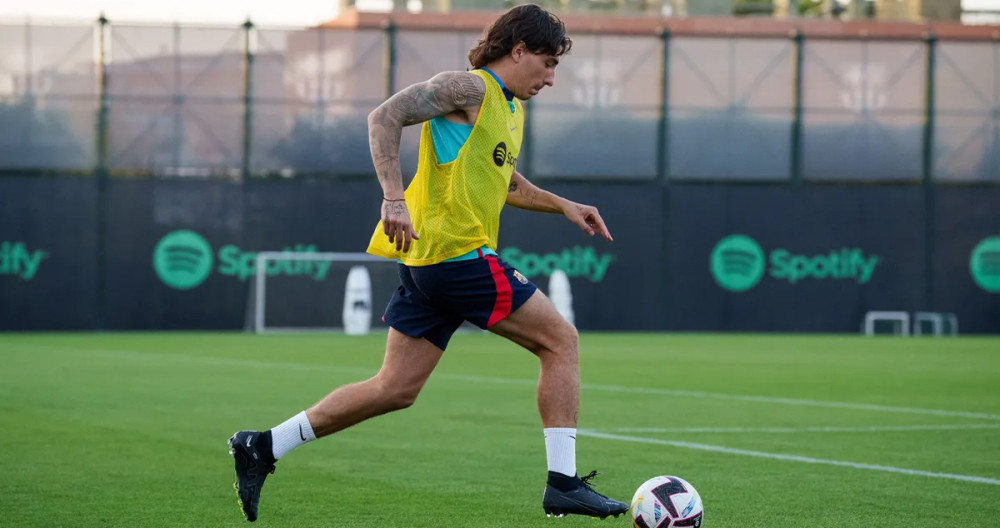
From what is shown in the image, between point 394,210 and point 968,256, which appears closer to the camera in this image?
point 394,210

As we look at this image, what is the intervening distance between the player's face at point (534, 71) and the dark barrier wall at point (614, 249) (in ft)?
Answer: 88.3

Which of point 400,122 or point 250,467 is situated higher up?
point 400,122

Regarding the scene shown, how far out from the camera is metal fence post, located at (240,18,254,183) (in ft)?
113

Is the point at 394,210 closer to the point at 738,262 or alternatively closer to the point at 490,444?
the point at 490,444

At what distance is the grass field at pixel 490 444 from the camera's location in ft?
22.6

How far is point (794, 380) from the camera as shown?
1692cm

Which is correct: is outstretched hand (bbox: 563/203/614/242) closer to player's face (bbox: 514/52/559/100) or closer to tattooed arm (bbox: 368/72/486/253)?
player's face (bbox: 514/52/559/100)

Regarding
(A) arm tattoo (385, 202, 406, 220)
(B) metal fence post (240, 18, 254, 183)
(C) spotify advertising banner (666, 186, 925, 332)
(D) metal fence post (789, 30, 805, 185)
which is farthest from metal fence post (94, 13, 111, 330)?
(A) arm tattoo (385, 202, 406, 220)

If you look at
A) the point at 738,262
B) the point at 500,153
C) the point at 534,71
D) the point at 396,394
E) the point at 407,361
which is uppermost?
the point at 534,71

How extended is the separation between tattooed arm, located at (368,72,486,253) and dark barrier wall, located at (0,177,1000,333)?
2724cm

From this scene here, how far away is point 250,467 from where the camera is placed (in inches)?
253

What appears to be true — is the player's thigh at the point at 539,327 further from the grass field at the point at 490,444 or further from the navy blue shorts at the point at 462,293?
the grass field at the point at 490,444

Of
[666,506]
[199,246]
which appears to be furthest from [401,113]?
[199,246]

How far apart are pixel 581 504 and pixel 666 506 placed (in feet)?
1.25
